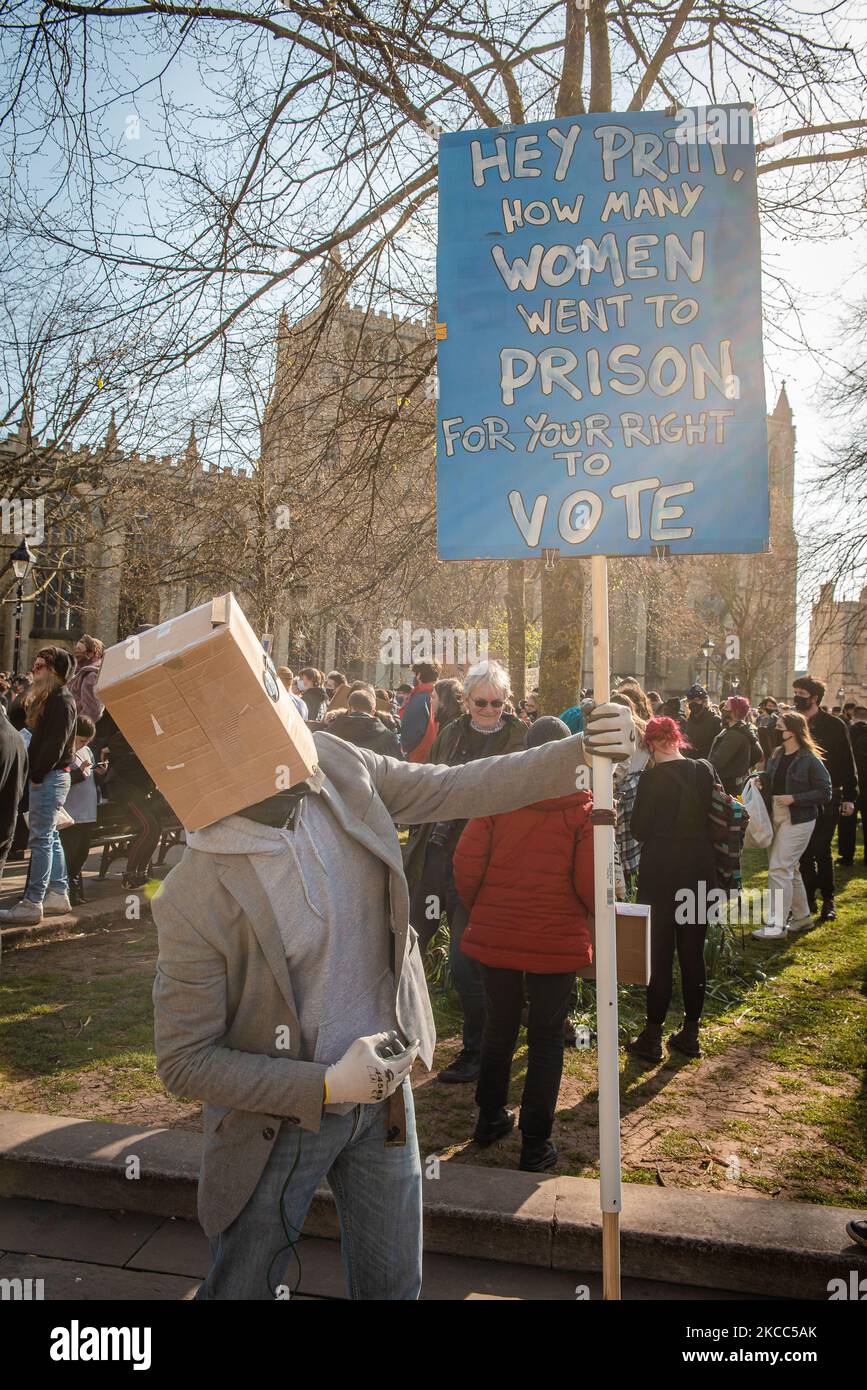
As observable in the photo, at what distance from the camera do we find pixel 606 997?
279 cm

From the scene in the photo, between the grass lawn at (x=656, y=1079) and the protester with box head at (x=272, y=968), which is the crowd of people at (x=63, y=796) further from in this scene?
the protester with box head at (x=272, y=968)

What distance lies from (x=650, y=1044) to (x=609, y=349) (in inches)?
155

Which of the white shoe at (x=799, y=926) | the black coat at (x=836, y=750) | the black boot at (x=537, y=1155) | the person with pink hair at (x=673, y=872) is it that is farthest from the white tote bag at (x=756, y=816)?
the black boot at (x=537, y=1155)

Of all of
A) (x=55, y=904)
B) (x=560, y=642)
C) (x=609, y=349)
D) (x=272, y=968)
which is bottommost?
(x=55, y=904)

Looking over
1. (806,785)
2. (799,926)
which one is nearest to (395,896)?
(806,785)

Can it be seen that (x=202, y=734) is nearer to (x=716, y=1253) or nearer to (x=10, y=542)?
(x=716, y=1253)

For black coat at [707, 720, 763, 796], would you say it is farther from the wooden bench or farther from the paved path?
the paved path

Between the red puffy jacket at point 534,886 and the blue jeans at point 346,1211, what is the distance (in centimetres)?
198

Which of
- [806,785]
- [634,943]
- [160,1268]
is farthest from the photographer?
[806,785]

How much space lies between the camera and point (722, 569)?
135 feet

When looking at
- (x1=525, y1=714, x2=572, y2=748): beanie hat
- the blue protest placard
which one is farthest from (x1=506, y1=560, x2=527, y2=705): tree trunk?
the blue protest placard

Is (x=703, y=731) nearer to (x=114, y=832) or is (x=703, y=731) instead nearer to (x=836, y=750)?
(x=836, y=750)

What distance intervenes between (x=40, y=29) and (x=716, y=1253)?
6.54 metres

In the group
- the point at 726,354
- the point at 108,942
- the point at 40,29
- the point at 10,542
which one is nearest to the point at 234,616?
the point at 726,354
